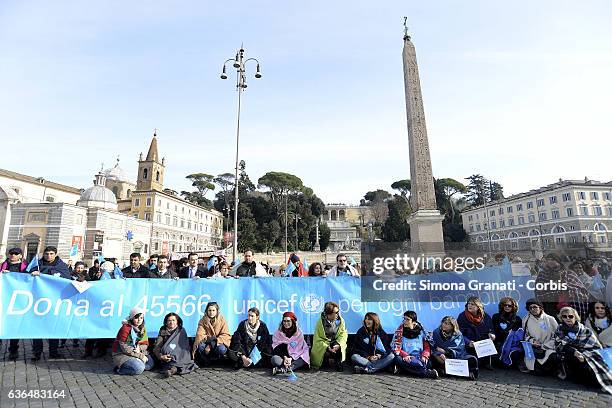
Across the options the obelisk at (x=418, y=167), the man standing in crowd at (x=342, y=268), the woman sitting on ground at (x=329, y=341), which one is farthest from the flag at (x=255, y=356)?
the obelisk at (x=418, y=167)

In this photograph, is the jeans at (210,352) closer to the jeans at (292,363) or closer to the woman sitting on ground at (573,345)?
the jeans at (292,363)

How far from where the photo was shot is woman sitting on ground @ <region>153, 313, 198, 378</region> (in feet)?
16.4

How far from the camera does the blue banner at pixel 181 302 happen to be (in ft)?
18.4

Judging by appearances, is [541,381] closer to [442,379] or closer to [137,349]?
[442,379]

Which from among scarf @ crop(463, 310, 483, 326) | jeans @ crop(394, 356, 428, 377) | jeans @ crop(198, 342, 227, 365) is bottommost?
jeans @ crop(394, 356, 428, 377)

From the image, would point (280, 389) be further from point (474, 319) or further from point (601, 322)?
point (601, 322)

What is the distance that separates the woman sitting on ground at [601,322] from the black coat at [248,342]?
4.72 m

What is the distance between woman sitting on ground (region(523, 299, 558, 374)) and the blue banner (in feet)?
3.11

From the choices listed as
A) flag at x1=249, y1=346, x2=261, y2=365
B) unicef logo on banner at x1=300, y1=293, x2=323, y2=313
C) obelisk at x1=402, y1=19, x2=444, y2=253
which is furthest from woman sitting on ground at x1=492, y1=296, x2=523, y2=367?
obelisk at x1=402, y1=19, x2=444, y2=253

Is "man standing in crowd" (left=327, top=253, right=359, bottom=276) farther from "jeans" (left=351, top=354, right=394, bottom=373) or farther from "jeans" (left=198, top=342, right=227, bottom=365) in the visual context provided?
"jeans" (left=198, top=342, right=227, bottom=365)

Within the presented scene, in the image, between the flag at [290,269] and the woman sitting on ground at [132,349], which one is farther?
the flag at [290,269]

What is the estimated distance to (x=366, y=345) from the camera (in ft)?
17.6

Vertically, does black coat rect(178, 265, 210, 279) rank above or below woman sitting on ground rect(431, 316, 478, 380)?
above

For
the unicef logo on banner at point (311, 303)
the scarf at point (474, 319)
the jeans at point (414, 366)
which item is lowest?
the jeans at point (414, 366)
